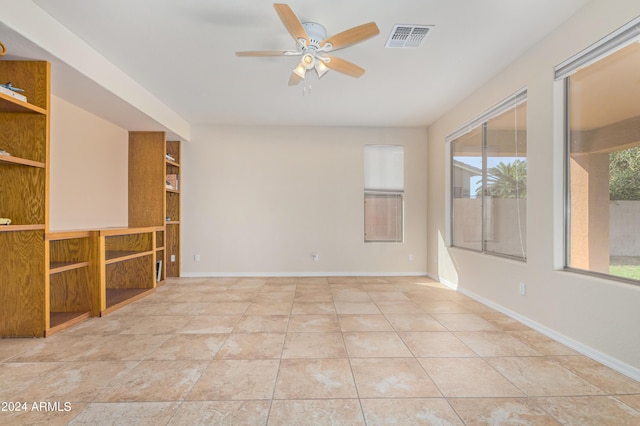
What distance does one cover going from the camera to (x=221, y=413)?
5.36 feet

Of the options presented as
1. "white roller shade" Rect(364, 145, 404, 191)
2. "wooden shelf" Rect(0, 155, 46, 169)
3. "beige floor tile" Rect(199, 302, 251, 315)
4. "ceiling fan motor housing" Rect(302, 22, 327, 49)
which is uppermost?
"ceiling fan motor housing" Rect(302, 22, 327, 49)

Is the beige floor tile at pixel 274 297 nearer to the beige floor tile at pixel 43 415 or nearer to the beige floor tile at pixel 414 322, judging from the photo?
the beige floor tile at pixel 414 322

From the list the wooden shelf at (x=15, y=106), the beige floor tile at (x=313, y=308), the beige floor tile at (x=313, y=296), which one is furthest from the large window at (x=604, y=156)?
the wooden shelf at (x=15, y=106)

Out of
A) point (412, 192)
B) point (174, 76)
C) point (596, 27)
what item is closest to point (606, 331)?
point (596, 27)

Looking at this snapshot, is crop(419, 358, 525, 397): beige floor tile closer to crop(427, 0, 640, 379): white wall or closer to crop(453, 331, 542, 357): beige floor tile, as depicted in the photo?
crop(453, 331, 542, 357): beige floor tile

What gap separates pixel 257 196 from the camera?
5449mm

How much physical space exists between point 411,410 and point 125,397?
1.64 meters

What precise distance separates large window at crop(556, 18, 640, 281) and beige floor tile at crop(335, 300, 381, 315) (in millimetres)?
1898

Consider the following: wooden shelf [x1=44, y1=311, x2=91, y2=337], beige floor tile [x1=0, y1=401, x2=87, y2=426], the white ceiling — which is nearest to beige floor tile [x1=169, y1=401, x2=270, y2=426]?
beige floor tile [x1=0, y1=401, x2=87, y2=426]

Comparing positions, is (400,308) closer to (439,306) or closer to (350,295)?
(439,306)

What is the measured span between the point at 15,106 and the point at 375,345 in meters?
3.49

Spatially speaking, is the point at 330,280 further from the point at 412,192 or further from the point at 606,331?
the point at 606,331

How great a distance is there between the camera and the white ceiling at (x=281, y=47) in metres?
2.38

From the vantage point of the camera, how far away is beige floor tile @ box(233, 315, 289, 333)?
285cm
